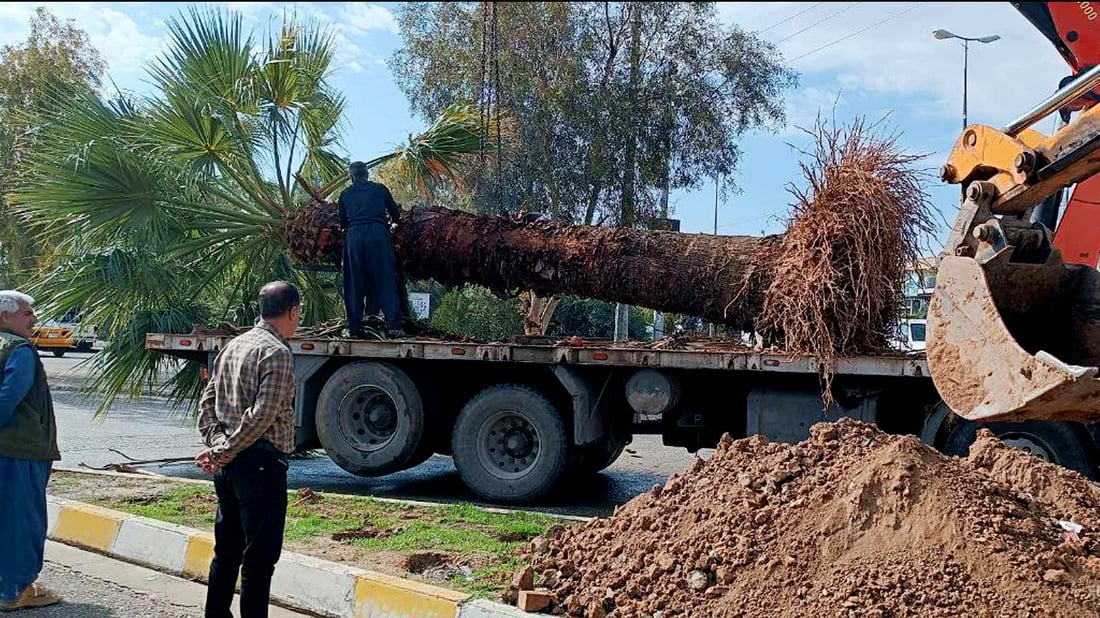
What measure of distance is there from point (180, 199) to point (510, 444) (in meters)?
4.66

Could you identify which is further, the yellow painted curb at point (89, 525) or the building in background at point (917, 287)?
the building in background at point (917, 287)

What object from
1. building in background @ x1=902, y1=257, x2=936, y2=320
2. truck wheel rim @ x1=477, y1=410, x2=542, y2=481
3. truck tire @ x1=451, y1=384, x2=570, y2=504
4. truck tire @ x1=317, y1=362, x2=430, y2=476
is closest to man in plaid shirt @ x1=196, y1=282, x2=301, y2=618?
truck tire @ x1=451, y1=384, x2=570, y2=504

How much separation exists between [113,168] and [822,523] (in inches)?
334

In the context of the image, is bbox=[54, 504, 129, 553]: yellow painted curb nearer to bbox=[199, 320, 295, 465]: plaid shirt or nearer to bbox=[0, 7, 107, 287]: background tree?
bbox=[199, 320, 295, 465]: plaid shirt

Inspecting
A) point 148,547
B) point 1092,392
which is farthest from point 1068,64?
point 148,547

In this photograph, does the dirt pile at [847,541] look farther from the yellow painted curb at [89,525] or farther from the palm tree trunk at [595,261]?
the palm tree trunk at [595,261]

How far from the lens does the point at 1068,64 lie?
8.41m

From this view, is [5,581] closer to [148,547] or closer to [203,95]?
[148,547]

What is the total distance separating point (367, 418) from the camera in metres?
9.64

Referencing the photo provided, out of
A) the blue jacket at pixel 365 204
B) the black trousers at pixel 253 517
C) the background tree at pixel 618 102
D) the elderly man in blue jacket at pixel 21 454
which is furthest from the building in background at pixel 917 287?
the background tree at pixel 618 102

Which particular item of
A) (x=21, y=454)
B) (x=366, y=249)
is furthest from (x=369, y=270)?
(x=21, y=454)

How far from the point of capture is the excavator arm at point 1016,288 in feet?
14.6

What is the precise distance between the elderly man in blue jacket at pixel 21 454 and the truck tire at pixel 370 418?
12.7 feet

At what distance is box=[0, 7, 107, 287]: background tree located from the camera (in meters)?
17.2
